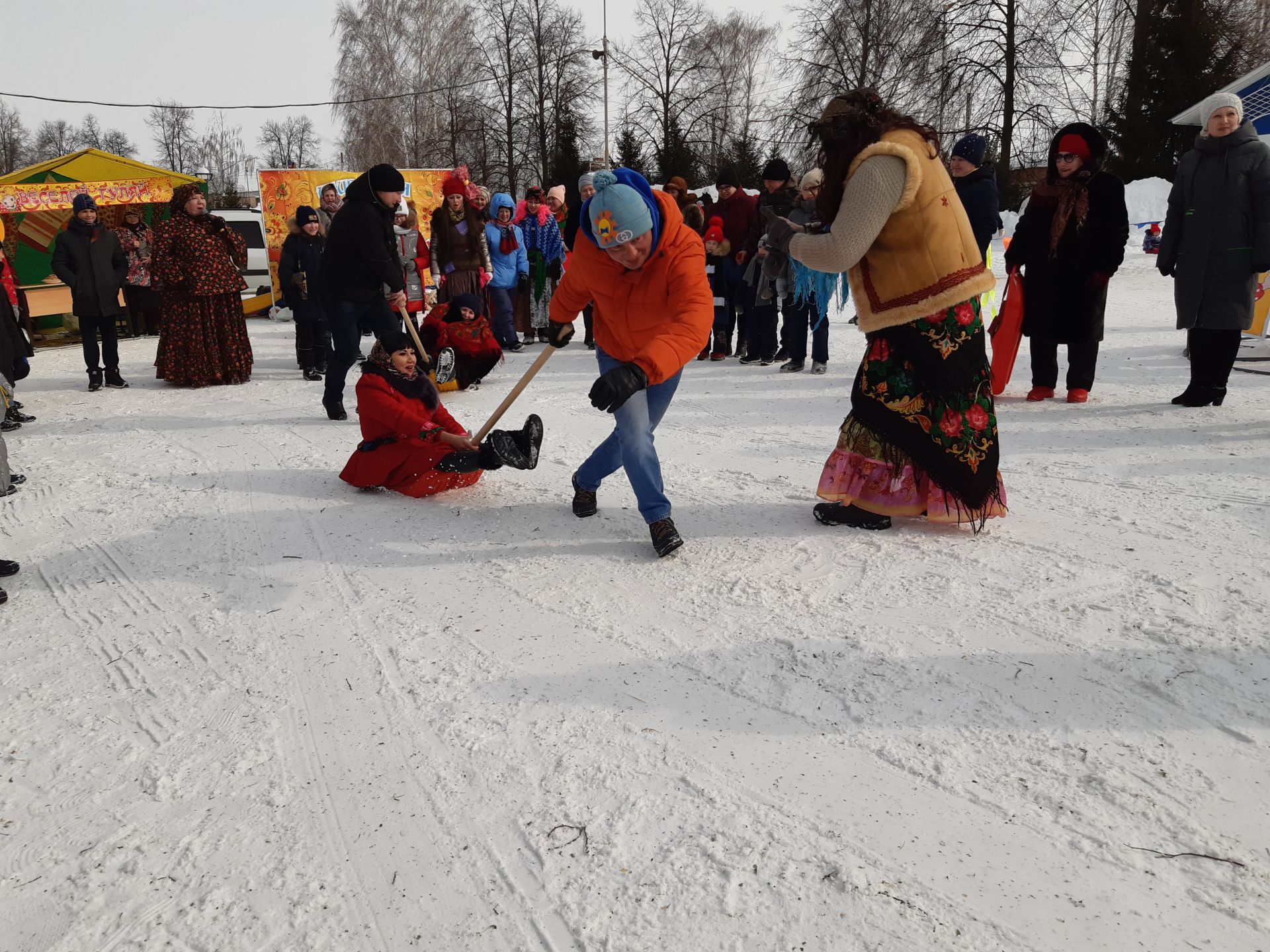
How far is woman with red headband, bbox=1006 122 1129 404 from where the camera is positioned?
555 centimetres

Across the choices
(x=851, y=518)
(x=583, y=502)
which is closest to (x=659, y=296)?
(x=583, y=502)

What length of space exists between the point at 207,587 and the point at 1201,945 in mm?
3328

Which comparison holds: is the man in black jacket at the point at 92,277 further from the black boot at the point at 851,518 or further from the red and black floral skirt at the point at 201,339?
the black boot at the point at 851,518

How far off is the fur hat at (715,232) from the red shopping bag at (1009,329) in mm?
3159

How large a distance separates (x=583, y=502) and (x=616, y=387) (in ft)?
3.77

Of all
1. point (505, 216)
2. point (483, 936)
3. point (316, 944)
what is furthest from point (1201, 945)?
point (505, 216)

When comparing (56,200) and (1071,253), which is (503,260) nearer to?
(1071,253)

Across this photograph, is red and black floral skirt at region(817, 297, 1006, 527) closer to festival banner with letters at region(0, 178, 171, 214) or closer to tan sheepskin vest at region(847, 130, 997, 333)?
tan sheepskin vest at region(847, 130, 997, 333)

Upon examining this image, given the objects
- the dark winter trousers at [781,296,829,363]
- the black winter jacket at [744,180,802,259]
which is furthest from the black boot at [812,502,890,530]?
the black winter jacket at [744,180,802,259]

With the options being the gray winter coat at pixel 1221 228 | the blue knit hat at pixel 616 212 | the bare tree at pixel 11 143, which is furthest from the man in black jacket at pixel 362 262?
the bare tree at pixel 11 143

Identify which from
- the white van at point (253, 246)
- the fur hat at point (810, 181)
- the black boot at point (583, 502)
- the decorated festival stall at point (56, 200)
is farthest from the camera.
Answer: the white van at point (253, 246)

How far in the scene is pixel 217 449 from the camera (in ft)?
18.9

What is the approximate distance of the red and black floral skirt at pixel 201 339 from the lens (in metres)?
8.23

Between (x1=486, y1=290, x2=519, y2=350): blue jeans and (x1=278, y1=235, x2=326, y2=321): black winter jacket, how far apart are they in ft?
6.42
